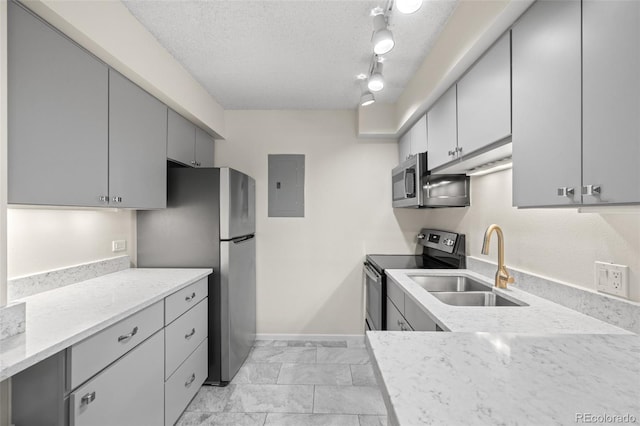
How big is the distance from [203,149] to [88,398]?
2.20 meters

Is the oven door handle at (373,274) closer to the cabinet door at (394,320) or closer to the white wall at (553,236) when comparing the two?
the cabinet door at (394,320)

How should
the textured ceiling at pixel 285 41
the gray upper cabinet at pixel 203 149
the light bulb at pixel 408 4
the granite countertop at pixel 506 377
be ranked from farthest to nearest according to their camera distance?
the gray upper cabinet at pixel 203 149 < the textured ceiling at pixel 285 41 < the light bulb at pixel 408 4 < the granite countertop at pixel 506 377

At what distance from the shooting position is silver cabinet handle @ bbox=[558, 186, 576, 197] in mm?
946

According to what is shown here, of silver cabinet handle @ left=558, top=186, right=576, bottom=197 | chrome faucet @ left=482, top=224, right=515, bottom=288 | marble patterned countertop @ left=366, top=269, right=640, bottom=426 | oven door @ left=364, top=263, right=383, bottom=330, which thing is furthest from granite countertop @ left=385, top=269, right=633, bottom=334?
Result: oven door @ left=364, top=263, right=383, bottom=330

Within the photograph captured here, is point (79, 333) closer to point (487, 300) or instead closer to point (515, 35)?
point (487, 300)

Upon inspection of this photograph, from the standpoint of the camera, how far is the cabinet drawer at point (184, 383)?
1.73 m

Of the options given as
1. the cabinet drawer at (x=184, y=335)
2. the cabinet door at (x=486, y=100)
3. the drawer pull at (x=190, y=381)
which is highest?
the cabinet door at (x=486, y=100)

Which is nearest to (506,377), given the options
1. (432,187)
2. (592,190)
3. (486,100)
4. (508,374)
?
(508,374)

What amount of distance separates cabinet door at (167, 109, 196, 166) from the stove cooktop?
1.92 m

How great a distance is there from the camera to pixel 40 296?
1.53 metres

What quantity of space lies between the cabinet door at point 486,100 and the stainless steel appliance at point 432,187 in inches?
23.9

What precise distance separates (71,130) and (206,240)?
1.13m

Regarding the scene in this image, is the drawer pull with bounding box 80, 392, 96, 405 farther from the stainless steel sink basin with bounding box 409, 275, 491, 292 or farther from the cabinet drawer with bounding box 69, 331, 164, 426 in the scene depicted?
the stainless steel sink basin with bounding box 409, 275, 491, 292

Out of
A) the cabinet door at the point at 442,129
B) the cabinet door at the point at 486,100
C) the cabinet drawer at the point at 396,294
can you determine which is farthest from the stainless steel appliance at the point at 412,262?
the cabinet door at the point at 486,100
